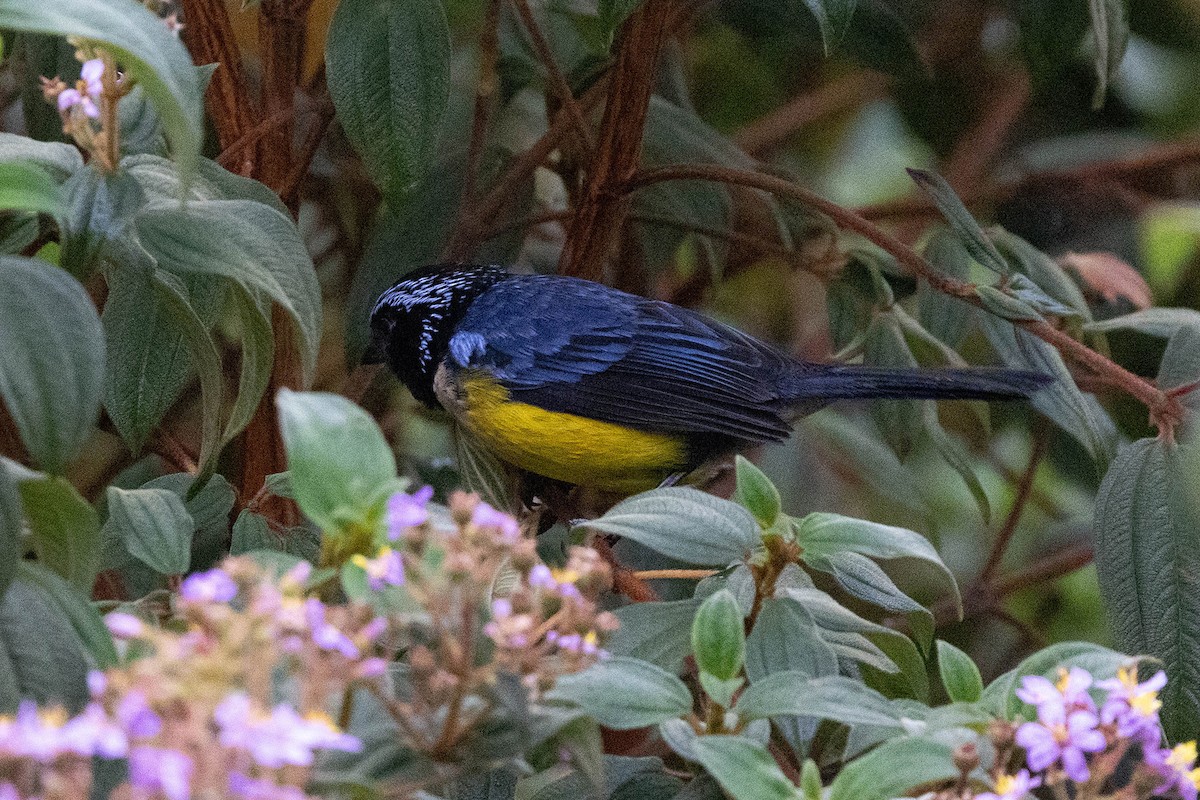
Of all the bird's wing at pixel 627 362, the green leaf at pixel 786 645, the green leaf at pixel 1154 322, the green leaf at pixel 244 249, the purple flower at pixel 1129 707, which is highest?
the green leaf at pixel 244 249

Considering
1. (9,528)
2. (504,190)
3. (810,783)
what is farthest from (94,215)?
(504,190)

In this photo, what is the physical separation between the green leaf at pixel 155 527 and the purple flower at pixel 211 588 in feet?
1.23

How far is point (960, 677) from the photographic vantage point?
1.30 meters

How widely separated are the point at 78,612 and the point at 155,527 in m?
0.30

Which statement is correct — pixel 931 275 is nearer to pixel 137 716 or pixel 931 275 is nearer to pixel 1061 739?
pixel 1061 739

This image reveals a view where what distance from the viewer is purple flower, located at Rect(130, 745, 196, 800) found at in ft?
2.42

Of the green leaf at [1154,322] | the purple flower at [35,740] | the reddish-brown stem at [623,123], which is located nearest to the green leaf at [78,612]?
the purple flower at [35,740]

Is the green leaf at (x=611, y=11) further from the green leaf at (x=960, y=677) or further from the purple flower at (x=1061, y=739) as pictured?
the purple flower at (x=1061, y=739)

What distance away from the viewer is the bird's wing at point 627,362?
2873 millimetres

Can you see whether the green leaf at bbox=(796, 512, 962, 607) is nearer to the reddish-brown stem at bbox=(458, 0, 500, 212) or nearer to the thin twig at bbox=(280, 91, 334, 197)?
the thin twig at bbox=(280, 91, 334, 197)

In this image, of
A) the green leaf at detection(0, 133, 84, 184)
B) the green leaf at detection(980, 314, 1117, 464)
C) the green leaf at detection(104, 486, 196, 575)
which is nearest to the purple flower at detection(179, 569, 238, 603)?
the green leaf at detection(104, 486, 196, 575)

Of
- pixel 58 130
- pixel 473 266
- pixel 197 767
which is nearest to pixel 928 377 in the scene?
pixel 473 266

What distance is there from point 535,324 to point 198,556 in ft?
3.84

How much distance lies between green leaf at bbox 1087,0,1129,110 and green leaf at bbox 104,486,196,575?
1.61 meters
